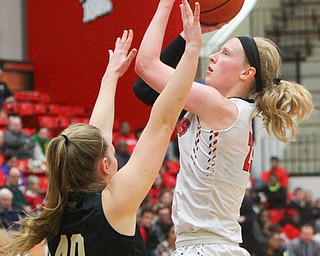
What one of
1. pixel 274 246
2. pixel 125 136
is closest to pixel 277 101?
pixel 274 246

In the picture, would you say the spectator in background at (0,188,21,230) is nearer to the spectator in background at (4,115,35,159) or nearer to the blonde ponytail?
the spectator in background at (4,115,35,159)

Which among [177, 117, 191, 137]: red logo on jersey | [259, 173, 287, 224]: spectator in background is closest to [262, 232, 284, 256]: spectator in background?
[259, 173, 287, 224]: spectator in background

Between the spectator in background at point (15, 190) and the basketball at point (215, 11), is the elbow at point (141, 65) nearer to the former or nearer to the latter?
the basketball at point (215, 11)

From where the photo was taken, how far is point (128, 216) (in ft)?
8.39

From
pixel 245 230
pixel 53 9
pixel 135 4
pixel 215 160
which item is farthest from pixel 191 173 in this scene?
pixel 53 9

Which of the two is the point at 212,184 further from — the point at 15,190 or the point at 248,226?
the point at 15,190

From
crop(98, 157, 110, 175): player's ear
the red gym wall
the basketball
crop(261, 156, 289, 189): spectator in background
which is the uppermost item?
the red gym wall

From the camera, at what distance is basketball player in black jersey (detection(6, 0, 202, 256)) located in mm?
2566

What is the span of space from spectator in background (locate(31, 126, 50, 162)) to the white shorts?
341 inches

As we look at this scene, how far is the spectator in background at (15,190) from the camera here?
9.16 m

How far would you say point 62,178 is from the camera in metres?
2.64

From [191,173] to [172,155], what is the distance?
985 centimetres

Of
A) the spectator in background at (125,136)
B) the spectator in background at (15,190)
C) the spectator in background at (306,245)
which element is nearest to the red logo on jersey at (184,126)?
the spectator in background at (15,190)

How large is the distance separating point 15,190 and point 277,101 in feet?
21.3
